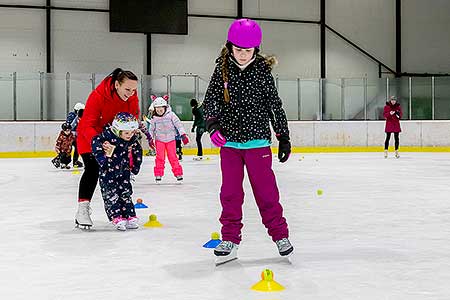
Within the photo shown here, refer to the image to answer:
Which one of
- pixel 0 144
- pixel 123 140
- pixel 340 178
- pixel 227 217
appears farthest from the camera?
pixel 0 144

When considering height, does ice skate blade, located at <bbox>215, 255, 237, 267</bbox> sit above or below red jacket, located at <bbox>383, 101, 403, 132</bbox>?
below

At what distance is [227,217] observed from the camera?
337 cm

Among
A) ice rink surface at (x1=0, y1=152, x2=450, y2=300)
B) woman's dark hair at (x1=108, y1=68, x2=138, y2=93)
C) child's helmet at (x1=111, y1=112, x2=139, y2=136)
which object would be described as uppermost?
woman's dark hair at (x1=108, y1=68, x2=138, y2=93)

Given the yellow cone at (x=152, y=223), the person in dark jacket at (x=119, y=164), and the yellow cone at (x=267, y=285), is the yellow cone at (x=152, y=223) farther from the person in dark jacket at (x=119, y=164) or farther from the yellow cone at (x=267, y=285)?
the yellow cone at (x=267, y=285)

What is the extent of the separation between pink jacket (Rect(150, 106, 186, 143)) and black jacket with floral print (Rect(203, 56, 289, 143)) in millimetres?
4718

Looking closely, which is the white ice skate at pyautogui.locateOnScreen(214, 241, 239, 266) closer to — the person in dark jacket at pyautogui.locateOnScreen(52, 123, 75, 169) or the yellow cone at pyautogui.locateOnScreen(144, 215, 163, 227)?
the yellow cone at pyautogui.locateOnScreen(144, 215, 163, 227)

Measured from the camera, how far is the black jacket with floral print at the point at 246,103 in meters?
3.31

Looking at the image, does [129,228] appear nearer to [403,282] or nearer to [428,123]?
[403,282]

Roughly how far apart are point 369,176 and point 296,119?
9.25 metres

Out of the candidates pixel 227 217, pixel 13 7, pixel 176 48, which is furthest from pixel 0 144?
pixel 227 217

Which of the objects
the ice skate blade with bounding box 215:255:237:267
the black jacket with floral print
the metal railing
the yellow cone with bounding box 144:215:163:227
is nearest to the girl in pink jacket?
the yellow cone with bounding box 144:215:163:227

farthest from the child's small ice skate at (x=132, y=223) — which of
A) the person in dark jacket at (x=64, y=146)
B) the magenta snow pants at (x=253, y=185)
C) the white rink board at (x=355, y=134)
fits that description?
the white rink board at (x=355, y=134)

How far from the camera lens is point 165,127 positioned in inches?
320

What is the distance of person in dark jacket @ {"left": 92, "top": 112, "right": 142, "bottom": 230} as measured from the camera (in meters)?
4.27
